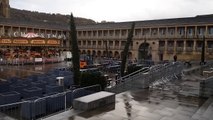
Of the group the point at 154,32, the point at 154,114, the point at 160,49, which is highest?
the point at 154,32

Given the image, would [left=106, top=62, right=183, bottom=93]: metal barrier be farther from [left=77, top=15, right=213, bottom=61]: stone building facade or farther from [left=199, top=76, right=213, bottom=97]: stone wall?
[left=77, top=15, right=213, bottom=61]: stone building facade

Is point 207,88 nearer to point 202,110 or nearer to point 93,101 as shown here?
point 202,110

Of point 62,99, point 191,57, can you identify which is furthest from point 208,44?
point 62,99

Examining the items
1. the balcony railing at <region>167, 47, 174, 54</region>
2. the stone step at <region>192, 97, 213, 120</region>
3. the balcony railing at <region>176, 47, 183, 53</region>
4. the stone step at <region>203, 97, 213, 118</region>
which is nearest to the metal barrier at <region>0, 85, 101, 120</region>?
the stone step at <region>192, 97, 213, 120</region>

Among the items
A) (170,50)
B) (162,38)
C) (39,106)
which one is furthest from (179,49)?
(39,106)

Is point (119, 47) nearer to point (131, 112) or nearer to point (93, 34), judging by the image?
point (93, 34)

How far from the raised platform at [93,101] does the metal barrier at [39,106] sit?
2.00 meters

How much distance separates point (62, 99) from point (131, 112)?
3950 mm

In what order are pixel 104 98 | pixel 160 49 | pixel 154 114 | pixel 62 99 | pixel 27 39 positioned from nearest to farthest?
pixel 154 114
pixel 104 98
pixel 62 99
pixel 27 39
pixel 160 49

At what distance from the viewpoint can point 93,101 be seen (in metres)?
9.43

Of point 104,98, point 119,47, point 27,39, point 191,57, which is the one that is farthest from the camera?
point 119,47

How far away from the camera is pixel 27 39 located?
32.4 metres

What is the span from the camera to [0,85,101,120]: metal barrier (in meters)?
10.2

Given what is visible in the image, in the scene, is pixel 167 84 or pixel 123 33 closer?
pixel 167 84
